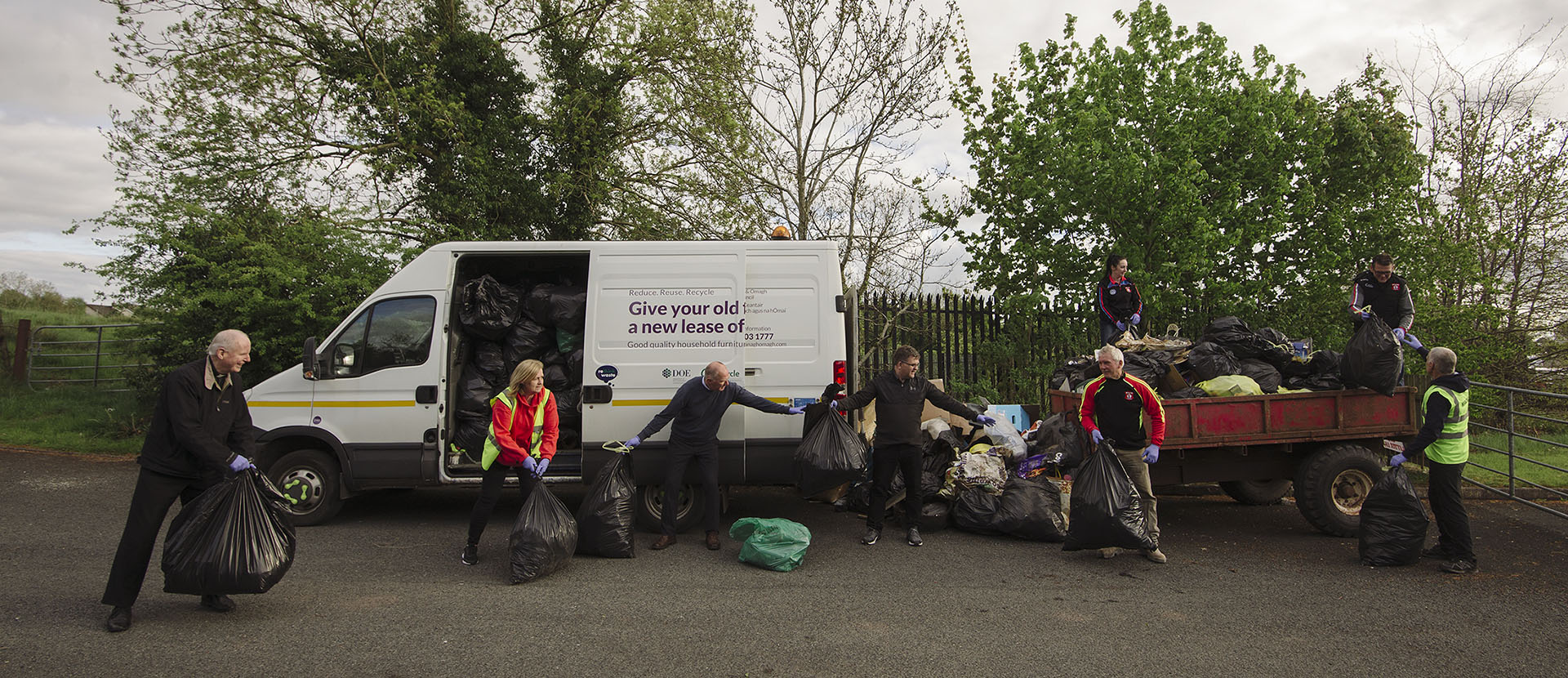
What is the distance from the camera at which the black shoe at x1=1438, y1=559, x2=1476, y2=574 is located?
17.7 feet

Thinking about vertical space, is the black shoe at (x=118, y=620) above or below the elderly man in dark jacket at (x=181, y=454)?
below

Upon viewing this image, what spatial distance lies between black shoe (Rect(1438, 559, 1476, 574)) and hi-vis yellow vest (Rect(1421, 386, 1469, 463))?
672mm

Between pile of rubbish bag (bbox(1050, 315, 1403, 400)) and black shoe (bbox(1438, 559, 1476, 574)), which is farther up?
pile of rubbish bag (bbox(1050, 315, 1403, 400))

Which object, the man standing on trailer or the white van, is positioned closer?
the man standing on trailer

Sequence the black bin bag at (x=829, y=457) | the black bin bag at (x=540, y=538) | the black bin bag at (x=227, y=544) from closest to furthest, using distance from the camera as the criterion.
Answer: the black bin bag at (x=227, y=544) → the black bin bag at (x=540, y=538) → the black bin bag at (x=829, y=457)

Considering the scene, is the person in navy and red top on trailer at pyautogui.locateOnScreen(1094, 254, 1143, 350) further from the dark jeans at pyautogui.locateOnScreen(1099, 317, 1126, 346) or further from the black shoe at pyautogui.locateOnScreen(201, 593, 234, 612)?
the black shoe at pyautogui.locateOnScreen(201, 593, 234, 612)

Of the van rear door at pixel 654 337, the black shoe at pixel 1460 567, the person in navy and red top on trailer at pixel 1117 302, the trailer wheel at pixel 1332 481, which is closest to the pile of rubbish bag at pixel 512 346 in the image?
the van rear door at pixel 654 337

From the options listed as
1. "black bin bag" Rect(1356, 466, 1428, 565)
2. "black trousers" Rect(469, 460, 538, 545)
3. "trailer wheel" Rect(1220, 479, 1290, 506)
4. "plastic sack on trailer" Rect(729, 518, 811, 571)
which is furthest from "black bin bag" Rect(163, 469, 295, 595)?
"trailer wheel" Rect(1220, 479, 1290, 506)

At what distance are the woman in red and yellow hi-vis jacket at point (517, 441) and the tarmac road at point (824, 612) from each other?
0.43m

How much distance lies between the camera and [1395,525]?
5465mm

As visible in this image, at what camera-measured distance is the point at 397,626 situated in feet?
14.1

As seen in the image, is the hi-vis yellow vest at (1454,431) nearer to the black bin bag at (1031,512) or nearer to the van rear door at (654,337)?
the black bin bag at (1031,512)

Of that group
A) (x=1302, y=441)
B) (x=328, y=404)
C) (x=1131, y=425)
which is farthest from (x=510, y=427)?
(x=1302, y=441)

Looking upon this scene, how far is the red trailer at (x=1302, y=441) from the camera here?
6199 mm
